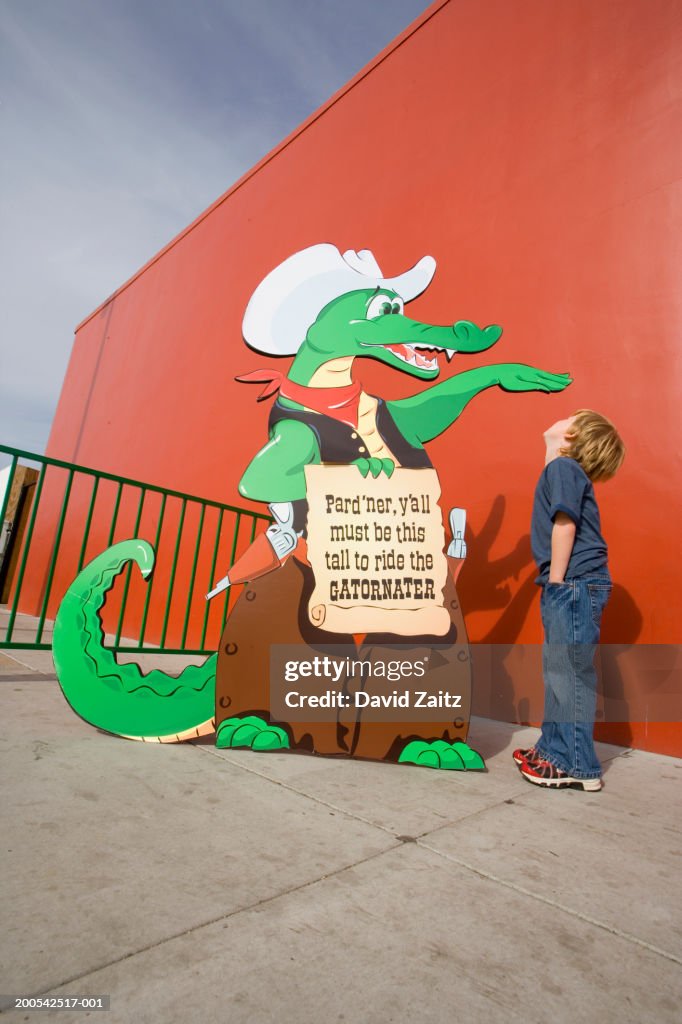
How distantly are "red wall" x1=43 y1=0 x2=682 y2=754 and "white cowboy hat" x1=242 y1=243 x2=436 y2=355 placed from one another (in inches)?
6.9

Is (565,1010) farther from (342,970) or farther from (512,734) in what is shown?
(512,734)

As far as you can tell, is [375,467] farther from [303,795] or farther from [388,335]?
[388,335]

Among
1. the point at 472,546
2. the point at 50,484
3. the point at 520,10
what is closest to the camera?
the point at 472,546

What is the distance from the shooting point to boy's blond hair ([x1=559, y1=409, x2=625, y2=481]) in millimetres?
2150

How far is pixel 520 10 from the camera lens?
383 centimetres

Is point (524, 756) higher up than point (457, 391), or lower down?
lower down

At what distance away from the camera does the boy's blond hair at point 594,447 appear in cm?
215

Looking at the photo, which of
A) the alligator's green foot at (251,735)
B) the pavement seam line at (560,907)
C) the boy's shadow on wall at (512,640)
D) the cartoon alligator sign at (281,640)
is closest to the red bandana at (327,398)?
the cartoon alligator sign at (281,640)

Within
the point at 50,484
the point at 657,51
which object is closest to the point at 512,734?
the point at 657,51

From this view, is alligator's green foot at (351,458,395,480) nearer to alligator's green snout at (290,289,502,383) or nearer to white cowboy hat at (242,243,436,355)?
alligator's green snout at (290,289,502,383)

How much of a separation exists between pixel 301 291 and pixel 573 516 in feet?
11.1

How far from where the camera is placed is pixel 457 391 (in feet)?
11.1

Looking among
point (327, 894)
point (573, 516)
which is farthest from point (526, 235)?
point (327, 894)

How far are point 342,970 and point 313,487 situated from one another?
1660mm
